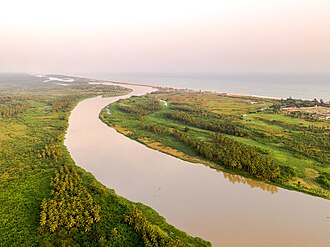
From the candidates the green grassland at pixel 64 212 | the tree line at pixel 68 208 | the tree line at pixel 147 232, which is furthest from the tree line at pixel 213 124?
the tree line at pixel 147 232

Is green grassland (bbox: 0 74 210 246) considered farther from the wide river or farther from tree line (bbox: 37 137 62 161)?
the wide river

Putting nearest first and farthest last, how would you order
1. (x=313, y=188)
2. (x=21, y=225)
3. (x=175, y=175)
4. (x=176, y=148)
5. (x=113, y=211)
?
(x=21, y=225) < (x=113, y=211) < (x=313, y=188) < (x=175, y=175) < (x=176, y=148)

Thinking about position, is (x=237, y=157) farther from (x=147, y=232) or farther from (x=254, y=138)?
(x=147, y=232)

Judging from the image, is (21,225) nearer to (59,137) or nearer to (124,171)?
(124,171)

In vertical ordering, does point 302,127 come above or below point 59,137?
above

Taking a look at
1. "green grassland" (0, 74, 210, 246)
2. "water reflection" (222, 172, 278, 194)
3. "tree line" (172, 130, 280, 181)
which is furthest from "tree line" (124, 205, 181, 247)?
"tree line" (172, 130, 280, 181)

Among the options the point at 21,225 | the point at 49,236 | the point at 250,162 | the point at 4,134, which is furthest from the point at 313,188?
the point at 4,134

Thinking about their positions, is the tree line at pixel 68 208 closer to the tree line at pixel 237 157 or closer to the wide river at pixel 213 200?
the wide river at pixel 213 200
